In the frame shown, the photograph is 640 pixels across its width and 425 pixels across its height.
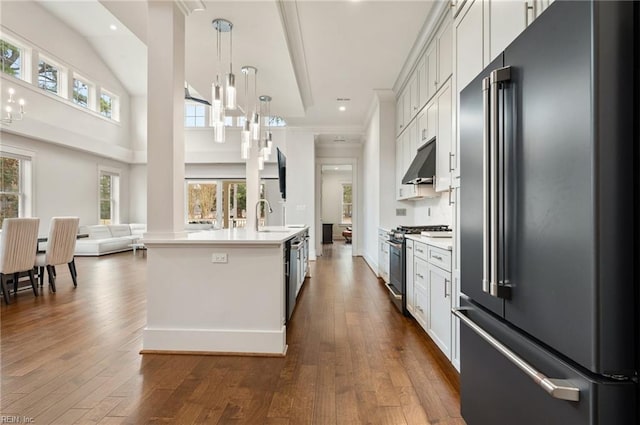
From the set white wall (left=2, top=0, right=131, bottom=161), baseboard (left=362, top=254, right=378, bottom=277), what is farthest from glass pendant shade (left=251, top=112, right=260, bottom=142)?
white wall (left=2, top=0, right=131, bottom=161)

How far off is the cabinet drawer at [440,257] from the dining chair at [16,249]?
4.71 m

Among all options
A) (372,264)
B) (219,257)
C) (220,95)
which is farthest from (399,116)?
(219,257)

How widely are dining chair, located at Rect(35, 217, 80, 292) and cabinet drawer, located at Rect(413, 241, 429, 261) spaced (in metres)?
4.90

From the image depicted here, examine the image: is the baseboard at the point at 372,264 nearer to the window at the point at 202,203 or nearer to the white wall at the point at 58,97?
the window at the point at 202,203

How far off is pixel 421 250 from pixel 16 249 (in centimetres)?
481

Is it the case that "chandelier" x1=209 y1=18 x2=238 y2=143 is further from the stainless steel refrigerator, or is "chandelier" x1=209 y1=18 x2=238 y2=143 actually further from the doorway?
the doorway

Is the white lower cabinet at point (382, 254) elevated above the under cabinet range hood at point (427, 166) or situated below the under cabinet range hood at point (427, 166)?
below

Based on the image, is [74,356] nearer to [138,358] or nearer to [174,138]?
[138,358]

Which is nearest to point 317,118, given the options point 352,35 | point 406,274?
point 352,35

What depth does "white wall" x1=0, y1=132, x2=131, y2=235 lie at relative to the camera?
314 inches

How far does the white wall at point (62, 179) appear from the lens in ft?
26.2

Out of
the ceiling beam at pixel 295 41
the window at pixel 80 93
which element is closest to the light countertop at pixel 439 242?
the ceiling beam at pixel 295 41

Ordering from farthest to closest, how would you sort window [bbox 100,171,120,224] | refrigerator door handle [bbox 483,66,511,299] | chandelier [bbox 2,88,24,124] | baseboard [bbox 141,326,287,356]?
window [bbox 100,171,120,224]
chandelier [bbox 2,88,24,124]
baseboard [bbox 141,326,287,356]
refrigerator door handle [bbox 483,66,511,299]

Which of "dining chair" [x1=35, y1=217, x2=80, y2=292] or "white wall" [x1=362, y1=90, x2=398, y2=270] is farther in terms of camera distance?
"white wall" [x1=362, y1=90, x2=398, y2=270]
